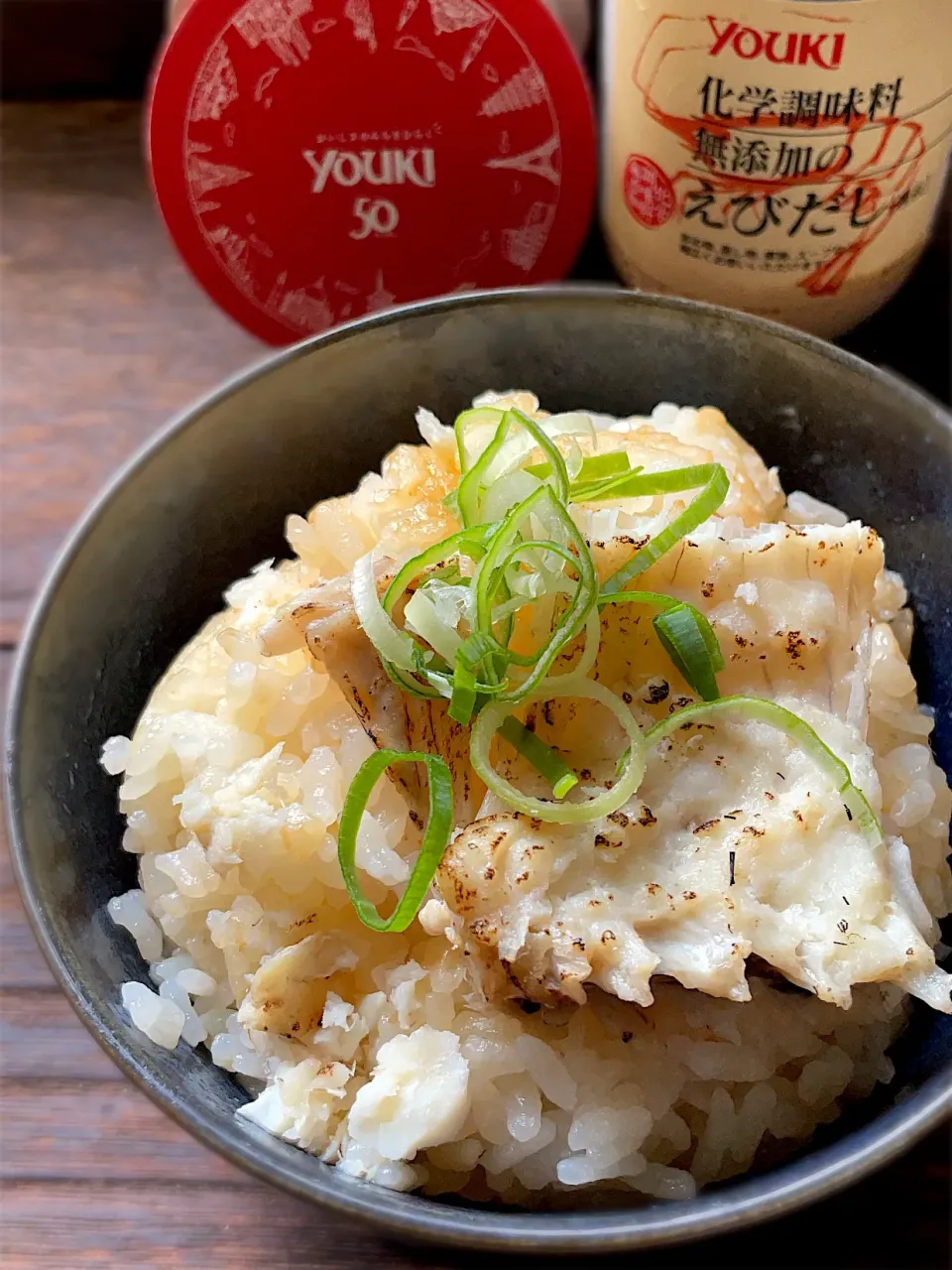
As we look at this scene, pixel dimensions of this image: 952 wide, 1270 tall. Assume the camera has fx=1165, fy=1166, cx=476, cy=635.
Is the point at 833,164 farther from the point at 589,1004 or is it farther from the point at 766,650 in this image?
the point at 589,1004

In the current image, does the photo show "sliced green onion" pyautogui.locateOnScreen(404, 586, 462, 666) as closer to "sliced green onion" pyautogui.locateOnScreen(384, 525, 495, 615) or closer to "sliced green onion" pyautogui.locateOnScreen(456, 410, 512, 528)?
"sliced green onion" pyautogui.locateOnScreen(384, 525, 495, 615)

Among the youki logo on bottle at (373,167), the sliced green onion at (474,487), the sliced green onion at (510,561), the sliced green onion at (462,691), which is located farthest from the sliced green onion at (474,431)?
the youki logo on bottle at (373,167)

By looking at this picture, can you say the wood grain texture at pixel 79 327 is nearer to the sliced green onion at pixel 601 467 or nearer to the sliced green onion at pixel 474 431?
the sliced green onion at pixel 474 431

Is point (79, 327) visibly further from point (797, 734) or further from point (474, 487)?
point (797, 734)

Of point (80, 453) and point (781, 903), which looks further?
point (80, 453)

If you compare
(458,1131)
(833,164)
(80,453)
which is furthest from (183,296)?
(458,1131)

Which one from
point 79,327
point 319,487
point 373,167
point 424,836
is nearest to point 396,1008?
point 424,836

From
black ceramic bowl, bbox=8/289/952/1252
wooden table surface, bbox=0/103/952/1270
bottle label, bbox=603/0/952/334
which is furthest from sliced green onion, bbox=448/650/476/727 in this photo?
bottle label, bbox=603/0/952/334
